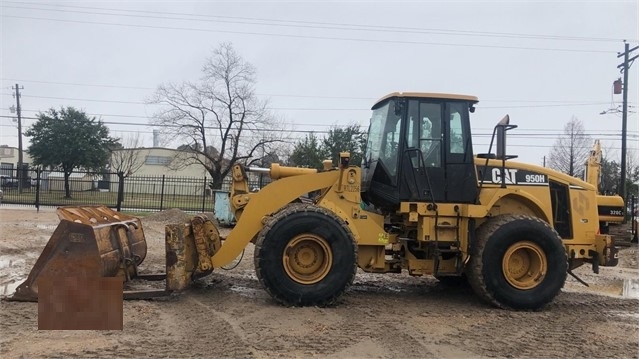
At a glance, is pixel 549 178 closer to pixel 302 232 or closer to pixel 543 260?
pixel 543 260

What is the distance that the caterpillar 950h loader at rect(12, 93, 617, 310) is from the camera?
6266 mm

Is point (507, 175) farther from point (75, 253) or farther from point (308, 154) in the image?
point (308, 154)

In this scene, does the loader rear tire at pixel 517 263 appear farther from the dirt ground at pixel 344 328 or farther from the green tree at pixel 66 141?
the green tree at pixel 66 141

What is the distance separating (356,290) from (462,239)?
5.82 feet

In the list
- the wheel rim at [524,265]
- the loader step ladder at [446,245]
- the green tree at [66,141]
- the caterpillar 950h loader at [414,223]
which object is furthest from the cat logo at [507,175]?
the green tree at [66,141]

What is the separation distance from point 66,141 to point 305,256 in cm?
3443

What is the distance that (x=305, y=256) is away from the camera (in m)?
6.35

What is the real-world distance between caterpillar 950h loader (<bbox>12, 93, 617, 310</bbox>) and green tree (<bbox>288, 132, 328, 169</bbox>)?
2003 cm

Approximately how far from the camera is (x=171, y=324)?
5410mm

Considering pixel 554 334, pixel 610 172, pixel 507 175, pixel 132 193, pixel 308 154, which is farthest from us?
pixel 610 172

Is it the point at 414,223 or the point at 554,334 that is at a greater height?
the point at 414,223

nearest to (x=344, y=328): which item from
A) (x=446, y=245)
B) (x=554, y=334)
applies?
(x=446, y=245)

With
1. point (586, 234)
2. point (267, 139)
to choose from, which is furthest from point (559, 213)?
point (267, 139)

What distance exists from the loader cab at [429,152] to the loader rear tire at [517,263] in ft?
2.06
